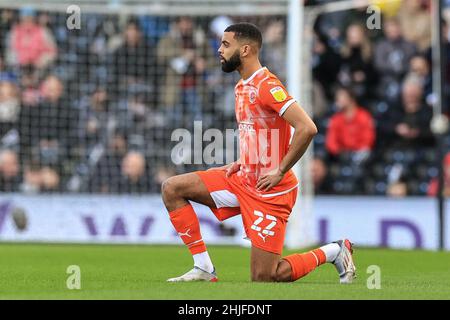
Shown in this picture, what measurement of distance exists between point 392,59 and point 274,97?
33.2 feet

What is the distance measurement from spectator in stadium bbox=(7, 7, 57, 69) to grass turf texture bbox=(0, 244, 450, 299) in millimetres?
3524

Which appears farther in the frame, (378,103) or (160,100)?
(378,103)

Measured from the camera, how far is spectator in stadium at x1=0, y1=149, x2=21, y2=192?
1780cm

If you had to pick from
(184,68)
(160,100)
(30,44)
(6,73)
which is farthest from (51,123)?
(184,68)

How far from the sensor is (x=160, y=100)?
1838cm

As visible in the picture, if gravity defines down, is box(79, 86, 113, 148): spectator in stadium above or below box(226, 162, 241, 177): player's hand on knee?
above

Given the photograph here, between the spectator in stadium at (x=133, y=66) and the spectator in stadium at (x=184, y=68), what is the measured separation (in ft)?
0.65

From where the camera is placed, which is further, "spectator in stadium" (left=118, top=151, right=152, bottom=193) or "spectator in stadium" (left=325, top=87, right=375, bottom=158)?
"spectator in stadium" (left=118, top=151, right=152, bottom=193)

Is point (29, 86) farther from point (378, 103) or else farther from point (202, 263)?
point (202, 263)

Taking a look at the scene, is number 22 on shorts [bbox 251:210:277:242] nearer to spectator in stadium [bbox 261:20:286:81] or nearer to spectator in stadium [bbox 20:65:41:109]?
spectator in stadium [bbox 261:20:286:81]

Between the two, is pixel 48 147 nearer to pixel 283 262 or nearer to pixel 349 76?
pixel 349 76

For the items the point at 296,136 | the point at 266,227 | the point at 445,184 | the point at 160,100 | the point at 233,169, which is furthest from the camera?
the point at 160,100

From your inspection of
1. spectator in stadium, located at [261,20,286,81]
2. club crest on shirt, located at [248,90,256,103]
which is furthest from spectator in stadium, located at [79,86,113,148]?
club crest on shirt, located at [248,90,256,103]

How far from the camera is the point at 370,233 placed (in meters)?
17.3
